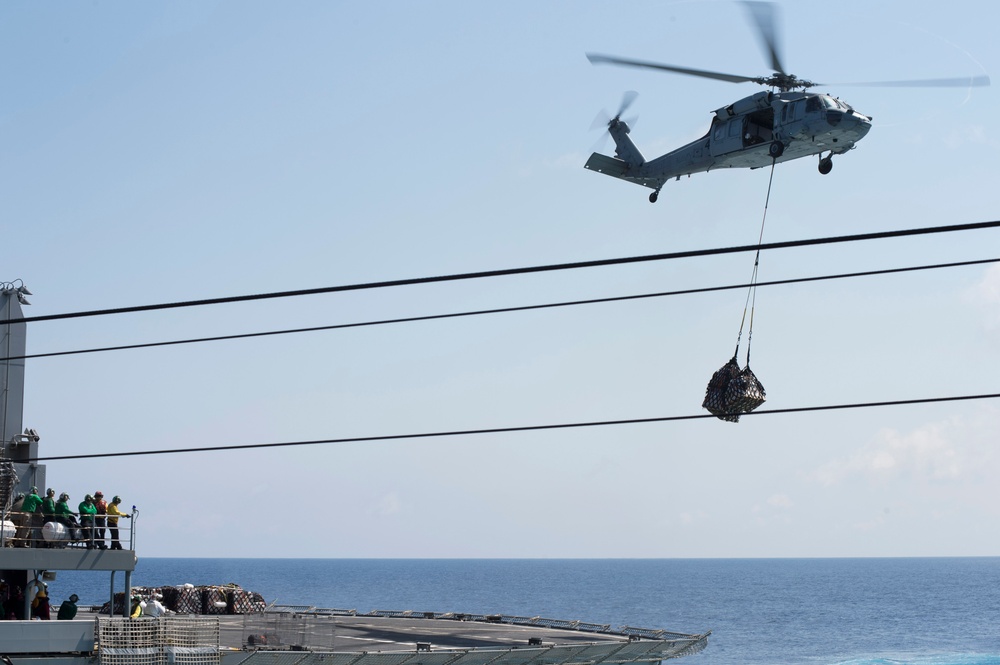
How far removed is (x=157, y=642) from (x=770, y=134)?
19.4m

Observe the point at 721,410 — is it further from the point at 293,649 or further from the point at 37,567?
the point at 37,567

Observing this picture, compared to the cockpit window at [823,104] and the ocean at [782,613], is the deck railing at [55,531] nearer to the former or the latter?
the cockpit window at [823,104]

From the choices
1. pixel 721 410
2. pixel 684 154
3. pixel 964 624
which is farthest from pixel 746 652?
pixel 721 410

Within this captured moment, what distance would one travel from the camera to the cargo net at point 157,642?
23219 mm

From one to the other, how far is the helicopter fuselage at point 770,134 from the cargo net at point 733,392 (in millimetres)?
7883

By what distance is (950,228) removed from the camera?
12.0 m

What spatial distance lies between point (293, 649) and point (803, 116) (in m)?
17.5

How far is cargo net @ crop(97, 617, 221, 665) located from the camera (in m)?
23.2

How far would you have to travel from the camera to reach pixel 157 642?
2350 cm

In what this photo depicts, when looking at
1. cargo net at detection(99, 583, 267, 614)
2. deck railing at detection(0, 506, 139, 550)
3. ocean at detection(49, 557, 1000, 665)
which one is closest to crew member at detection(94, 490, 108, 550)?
deck railing at detection(0, 506, 139, 550)

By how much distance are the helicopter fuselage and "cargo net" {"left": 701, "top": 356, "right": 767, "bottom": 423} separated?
7.88 meters

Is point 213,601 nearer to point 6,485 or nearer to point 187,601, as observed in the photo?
point 187,601

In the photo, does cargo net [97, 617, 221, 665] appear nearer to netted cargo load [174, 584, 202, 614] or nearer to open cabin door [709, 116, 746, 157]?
netted cargo load [174, 584, 202, 614]

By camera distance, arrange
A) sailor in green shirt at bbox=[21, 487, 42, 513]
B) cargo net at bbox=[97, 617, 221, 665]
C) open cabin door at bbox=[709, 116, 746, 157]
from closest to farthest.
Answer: cargo net at bbox=[97, 617, 221, 665]
sailor in green shirt at bbox=[21, 487, 42, 513]
open cabin door at bbox=[709, 116, 746, 157]
